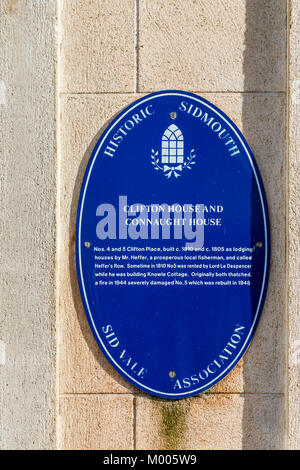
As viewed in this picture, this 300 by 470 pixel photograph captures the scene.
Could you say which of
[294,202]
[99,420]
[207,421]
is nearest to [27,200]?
[99,420]

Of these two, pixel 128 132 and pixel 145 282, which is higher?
pixel 128 132

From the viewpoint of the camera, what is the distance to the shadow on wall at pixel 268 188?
3.61 m

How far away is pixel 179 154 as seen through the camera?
3.60 m

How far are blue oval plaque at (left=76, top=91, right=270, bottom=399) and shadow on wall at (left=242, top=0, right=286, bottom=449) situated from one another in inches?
3.3

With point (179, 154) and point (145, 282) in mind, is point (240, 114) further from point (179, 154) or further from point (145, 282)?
point (145, 282)

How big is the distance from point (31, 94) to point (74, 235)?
1.00 metres

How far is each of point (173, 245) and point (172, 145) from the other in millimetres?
685

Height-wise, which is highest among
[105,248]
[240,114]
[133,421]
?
[240,114]

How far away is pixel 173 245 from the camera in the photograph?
3.59 metres

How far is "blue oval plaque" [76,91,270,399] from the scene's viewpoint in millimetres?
3590

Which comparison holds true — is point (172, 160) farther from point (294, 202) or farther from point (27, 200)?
point (27, 200)

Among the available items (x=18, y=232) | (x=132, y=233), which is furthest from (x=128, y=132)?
(x=18, y=232)

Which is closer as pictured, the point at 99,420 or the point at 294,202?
the point at 294,202

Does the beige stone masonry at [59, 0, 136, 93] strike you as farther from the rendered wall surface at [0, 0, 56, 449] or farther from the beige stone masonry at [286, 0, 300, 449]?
the beige stone masonry at [286, 0, 300, 449]
